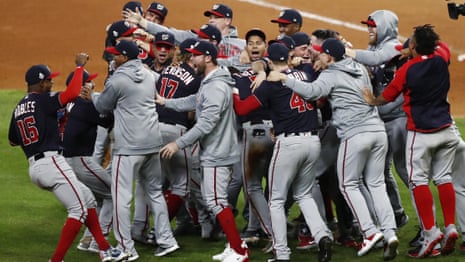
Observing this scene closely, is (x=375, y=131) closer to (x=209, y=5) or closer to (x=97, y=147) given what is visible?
(x=97, y=147)

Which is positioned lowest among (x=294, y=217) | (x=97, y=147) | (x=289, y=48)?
(x=294, y=217)

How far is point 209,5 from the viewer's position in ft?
63.5

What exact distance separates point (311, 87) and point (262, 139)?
3.12 ft

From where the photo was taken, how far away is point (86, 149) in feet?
32.3

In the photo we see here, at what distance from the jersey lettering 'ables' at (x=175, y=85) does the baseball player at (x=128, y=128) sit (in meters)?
0.50

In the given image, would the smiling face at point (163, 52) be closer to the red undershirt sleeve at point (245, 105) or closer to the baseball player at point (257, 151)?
the baseball player at point (257, 151)

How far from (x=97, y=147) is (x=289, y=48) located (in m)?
2.59

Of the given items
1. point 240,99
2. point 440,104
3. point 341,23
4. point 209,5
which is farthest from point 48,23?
point 440,104

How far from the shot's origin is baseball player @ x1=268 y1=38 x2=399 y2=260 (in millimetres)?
9250

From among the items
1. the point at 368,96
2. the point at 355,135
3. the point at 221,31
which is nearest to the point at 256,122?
the point at 355,135

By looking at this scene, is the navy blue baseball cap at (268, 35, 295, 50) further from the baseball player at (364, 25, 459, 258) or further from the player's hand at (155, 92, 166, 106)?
the player's hand at (155, 92, 166, 106)

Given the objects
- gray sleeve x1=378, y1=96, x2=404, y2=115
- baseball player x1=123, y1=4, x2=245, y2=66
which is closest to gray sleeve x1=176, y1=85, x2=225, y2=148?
gray sleeve x1=378, y1=96, x2=404, y2=115

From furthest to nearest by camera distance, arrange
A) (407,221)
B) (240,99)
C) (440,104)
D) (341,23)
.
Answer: (341,23), (407,221), (240,99), (440,104)

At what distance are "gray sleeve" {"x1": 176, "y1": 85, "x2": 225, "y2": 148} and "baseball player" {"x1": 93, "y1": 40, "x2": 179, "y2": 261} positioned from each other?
36 centimetres
